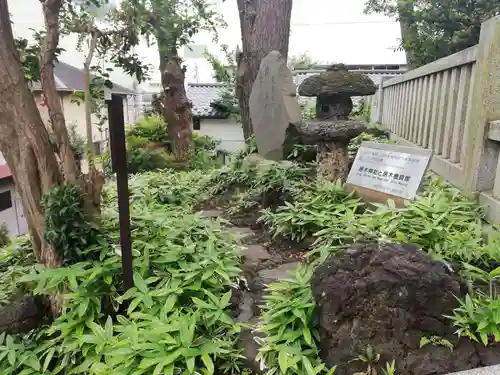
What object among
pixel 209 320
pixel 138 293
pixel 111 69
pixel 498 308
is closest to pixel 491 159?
pixel 498 308

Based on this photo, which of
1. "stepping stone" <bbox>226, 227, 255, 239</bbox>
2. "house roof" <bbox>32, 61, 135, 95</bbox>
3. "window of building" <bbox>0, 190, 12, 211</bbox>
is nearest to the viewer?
"stepping stone" <bbox>226, 227, 255, 239</bbox>

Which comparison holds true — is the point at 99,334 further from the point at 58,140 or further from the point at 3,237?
the point at 3,237

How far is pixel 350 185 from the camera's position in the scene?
3.94 metres

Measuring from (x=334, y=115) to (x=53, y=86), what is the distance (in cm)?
279

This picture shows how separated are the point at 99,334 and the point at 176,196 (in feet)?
9.90

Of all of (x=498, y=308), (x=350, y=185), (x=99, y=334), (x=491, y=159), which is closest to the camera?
(x=498, y=308)

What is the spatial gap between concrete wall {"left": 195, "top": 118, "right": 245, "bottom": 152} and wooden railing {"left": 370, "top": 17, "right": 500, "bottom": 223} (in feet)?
37.7

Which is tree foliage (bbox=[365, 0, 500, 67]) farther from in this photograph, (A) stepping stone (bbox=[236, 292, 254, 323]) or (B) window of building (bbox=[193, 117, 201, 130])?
(B) window of building (bbox=[193, 117, 201, 130])

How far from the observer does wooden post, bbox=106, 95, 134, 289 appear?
229 cm

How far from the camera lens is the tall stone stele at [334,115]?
12.7ft

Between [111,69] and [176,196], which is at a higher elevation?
[111,69]

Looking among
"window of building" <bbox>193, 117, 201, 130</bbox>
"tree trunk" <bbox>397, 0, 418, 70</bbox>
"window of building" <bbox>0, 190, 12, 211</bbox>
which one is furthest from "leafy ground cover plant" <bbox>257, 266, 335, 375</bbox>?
"window of building" <bbox>193, 117, 201, 130</bbox>

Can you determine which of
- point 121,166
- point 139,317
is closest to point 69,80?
point 121,166

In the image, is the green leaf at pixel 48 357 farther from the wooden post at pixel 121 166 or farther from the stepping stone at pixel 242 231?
the stepping stone at pixel 242 231
